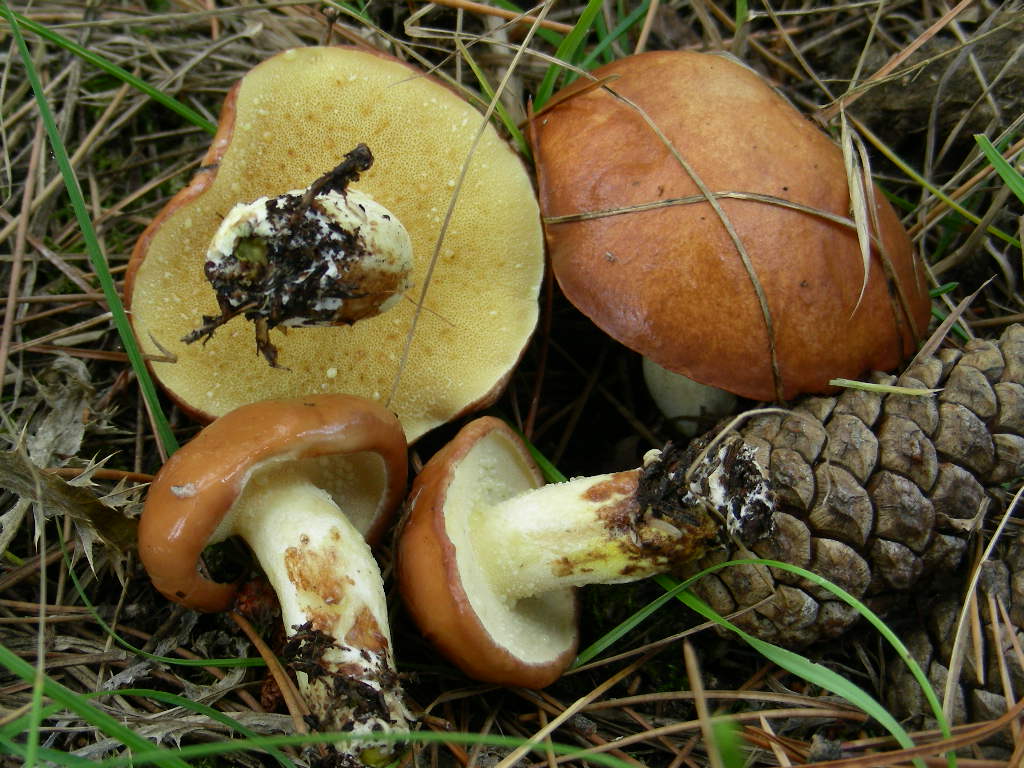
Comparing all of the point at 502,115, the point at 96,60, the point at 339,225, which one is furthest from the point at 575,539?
the point at 96,60

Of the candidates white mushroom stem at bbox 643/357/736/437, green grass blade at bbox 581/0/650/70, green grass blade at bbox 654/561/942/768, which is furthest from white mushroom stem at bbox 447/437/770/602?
green grass blade at bbox 581/0/650/70

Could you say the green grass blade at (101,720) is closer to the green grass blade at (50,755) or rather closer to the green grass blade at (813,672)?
the green grass blade at (50,755)

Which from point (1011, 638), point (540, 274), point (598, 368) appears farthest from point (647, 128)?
point (1011, 638)

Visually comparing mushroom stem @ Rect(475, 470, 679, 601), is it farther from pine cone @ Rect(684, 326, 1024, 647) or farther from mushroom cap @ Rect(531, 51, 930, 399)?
mushroom cap @ Rect(531, 51, 930, 399)

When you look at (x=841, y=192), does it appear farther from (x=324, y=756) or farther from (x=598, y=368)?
(x=324, y=756)

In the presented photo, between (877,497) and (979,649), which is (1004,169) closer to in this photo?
(877,497)

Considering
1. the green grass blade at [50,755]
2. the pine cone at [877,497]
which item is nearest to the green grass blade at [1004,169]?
the pine cone at [877,497]
